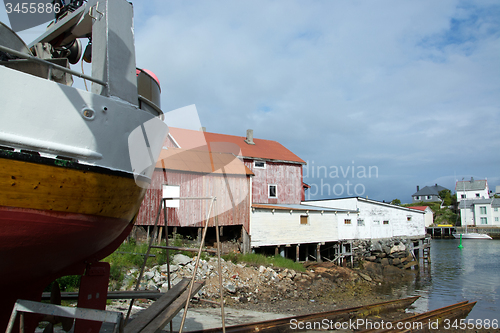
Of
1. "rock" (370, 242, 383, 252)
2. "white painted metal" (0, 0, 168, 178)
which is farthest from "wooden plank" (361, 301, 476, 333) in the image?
"rock" (370, 242, 383, 252)

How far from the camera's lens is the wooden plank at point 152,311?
4004 millimetres

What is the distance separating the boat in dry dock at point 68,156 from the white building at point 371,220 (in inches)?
924

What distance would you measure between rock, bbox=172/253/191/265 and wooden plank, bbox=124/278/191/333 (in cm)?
984

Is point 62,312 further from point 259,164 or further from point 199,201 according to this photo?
point 259,164

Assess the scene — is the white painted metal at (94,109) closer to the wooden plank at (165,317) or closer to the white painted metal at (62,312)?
the white painted metal at (62,312)

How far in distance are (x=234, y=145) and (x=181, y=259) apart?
606 inches

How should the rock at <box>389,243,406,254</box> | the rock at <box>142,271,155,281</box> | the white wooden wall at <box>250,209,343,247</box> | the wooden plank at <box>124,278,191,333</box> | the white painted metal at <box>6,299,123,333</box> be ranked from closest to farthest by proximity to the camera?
the white painted metal at <box>6,299,123,333</box> < the wooden plank at <box>124,278,191,333</box> < the rock at <box>142,271,155,281</box> < the white wooden wall at <box>250,209,343,247</box> < the rock at <box>389,243,406,254</box>

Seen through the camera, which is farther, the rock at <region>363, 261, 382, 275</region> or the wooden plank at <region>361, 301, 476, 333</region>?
the rock at <region>363, 261, 382, 275</region>

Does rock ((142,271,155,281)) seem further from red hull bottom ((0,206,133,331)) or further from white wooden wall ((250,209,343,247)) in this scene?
red hull bottom ((0,206,133,331))

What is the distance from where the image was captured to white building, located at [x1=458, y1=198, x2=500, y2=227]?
6869cm

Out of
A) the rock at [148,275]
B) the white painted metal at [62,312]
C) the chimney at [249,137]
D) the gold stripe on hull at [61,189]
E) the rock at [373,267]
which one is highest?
the chimney at [249,137]

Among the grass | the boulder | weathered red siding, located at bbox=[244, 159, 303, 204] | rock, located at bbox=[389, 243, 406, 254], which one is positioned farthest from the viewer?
rock, located at bbox=[389, 243, 406, 254]

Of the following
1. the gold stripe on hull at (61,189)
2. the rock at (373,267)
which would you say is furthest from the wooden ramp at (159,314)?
the rock at (373,267)

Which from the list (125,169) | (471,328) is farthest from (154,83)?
(471,328)
